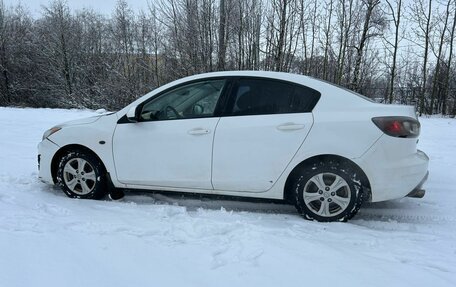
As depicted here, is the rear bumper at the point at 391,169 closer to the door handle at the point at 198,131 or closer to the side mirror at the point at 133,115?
the door handle at the point at 198,131

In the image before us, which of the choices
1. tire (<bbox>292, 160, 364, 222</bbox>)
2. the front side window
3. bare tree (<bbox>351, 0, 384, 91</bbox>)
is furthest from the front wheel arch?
bare tree (<bbox>351, 0, 384, 91</bbox>)

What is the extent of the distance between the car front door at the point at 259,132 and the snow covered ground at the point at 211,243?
1.36 feet

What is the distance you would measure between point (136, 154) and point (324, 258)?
238 centimetres

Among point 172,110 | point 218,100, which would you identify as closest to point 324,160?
point 218,100

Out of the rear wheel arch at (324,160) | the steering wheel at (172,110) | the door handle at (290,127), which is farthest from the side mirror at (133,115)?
the rear wheel arch at (324,160)

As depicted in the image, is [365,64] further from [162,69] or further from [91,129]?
[91,129]

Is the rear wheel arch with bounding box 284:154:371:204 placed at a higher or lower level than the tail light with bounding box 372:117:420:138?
lower

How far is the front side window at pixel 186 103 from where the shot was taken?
14.6 feet

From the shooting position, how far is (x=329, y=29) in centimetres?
1675

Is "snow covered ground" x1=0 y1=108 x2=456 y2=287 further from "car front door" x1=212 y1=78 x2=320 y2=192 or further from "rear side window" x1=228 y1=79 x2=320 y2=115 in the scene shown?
"rear side window" x1=228 y1=79 x2=320 y2=115

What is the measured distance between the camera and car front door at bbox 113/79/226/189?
4355mm

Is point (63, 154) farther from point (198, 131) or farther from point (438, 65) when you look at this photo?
point (438, 65)

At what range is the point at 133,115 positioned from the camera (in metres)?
4.56

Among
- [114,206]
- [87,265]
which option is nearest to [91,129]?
[114,206]
